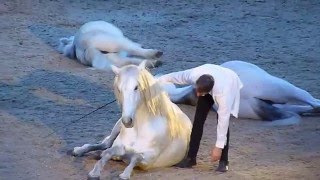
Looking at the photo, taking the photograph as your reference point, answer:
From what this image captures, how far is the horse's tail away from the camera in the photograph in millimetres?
9203

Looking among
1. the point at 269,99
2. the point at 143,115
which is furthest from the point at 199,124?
the point at 269,99

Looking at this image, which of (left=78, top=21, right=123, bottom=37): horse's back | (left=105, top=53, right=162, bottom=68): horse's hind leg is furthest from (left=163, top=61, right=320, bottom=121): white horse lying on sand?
(left=78, top=21, right=123, bottom=37): horse's back

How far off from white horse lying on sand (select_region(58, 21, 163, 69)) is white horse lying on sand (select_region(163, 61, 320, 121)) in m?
1.57

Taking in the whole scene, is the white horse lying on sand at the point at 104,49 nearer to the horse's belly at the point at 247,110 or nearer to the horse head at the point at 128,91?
the horse's belly at the point at 247,110

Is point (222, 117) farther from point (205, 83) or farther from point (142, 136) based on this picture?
point (142, 136)

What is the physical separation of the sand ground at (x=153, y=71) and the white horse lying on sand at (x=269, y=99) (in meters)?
0.11

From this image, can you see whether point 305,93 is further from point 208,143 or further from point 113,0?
point 113,0

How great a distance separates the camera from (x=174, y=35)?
1020 cm

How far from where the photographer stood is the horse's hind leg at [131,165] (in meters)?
5.39

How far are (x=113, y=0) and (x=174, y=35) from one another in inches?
89.3

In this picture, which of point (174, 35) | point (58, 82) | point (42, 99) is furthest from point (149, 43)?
point (42, 99)

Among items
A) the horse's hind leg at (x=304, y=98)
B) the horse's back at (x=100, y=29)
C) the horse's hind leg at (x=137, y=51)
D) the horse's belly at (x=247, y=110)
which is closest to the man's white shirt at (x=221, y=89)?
the horse's belly at (x=247, y=110)

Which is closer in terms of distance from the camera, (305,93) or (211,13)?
(305,93)

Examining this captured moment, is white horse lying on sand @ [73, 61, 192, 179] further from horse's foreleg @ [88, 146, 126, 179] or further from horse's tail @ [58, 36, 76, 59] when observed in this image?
horse's tail @ [58, 36, 76, 59]
